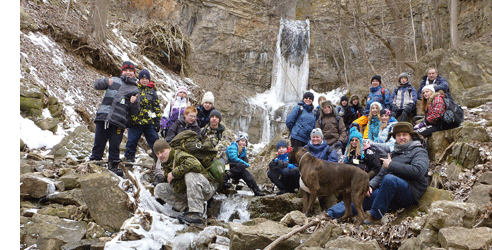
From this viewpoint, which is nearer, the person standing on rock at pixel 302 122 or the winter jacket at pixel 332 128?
the winter jacket at pixel 332 128

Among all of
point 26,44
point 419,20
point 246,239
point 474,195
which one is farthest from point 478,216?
point 419,20

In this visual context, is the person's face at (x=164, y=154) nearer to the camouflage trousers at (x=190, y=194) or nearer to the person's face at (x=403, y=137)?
the camouflage trousers at (x=190, y=194)

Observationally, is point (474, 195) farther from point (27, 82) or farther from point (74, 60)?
point (74, 60)

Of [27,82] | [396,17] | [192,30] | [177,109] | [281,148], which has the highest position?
[192,30]

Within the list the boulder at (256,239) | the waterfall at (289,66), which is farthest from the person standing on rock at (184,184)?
the waterfall at (289,66)

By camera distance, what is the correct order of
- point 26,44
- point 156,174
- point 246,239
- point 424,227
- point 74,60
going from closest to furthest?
point 424,227 < point 246,239 < point 156,174 < point 26,44 < point 74,60

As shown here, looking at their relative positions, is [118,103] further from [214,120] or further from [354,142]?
[354,142]

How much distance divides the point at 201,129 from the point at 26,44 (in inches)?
244

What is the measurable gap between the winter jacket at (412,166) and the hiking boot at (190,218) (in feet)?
8.43

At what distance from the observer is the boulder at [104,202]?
14.2 ft

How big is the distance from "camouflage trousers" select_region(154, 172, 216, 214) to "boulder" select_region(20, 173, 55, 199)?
4.80 ft

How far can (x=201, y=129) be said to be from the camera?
5934 millimetres

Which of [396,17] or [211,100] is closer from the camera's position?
[211,100]

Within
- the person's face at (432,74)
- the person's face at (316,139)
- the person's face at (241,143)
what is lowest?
the person's face at (241,143)
